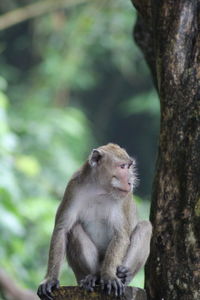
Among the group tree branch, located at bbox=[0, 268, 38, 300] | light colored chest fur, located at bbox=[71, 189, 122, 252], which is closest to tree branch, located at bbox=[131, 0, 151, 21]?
light colored chest fur, located at bbox=[71, 189, 122, 252]

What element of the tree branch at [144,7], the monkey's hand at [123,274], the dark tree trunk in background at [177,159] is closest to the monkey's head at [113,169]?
the dark tree trunk in background at [177,159]

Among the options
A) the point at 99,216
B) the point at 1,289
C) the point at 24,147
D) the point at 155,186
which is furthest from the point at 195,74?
the point at 24,147

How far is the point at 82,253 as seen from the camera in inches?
238

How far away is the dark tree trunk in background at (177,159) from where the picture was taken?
18.4ft

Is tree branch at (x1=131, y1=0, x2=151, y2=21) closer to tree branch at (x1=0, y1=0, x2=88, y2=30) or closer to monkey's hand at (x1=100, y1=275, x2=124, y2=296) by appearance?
monkey's hand at (x1=100, y1=275, x2=124, y2=296)

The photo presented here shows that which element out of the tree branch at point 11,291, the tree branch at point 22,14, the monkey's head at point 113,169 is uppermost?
the tree branch at point 22,14

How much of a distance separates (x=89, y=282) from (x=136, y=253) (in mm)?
460

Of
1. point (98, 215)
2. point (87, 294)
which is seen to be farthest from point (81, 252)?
point (87, 294)

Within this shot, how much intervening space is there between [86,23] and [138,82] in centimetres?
1614

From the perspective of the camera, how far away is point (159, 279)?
5758 mm

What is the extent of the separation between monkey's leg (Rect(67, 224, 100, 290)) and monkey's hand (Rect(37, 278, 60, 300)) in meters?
0.35

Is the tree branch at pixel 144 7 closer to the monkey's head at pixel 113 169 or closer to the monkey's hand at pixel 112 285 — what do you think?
the monkey's head at pixel 113 169

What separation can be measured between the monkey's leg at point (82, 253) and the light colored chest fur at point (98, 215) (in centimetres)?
6

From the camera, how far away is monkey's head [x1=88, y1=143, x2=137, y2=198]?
5949 mm
